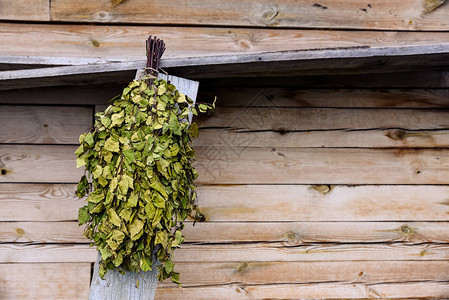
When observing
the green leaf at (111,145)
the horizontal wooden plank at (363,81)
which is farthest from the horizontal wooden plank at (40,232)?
the horizontal wooden plank at (363,81)

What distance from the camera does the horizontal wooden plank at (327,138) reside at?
5.25 ft

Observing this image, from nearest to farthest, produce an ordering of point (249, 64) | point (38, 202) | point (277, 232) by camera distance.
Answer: point (249, 64)
point (38, 202)
point (277, 232)

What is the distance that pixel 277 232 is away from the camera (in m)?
1.66

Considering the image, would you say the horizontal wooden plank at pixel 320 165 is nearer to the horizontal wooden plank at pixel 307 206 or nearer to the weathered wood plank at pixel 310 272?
the horizontal wooden plank at pixel 307 206

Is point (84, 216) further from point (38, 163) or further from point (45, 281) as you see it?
point (45, 281)

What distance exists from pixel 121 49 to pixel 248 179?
80 centimetres

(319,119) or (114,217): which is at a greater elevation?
(319,119)

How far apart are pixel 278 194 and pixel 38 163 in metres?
1.08

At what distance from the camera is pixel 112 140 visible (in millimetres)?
1064

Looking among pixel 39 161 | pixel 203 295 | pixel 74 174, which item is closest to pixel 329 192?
pixel 203 295

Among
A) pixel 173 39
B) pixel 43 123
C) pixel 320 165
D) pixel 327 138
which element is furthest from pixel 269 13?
pixel 43 123

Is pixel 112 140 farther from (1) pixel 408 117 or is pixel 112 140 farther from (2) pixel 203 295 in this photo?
(1) pixel 408 117

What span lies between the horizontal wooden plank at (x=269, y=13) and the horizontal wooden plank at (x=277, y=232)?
2.95 ft

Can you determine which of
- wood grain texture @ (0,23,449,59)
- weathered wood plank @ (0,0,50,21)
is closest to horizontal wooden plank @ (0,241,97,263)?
wood grain texture @ (0,23,449,59)
